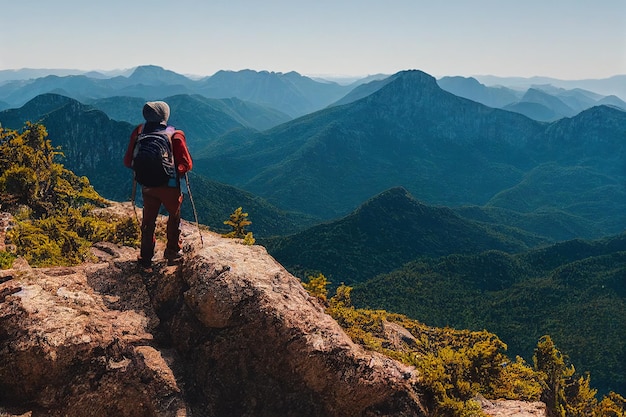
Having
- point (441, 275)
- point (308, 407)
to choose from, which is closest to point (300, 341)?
point (308, 407)

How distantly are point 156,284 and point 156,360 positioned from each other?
8.21 feet

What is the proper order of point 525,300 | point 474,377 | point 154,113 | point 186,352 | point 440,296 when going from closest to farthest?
point 186,352
point 154,113
point 474,377
point 440,296
point 525,300

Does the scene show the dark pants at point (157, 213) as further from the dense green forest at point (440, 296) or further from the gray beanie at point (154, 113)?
the dense green forest at point (440, 296)

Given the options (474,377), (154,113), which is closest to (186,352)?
(154,113)

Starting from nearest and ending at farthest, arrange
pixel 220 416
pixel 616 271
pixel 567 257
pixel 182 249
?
1. pixel 220 416
2. pixel 182 249
3. pixel 616 271
4. pixel 567 257

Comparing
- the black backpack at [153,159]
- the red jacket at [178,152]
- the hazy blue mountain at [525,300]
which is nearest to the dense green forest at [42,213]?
the red jacket at [178,152]

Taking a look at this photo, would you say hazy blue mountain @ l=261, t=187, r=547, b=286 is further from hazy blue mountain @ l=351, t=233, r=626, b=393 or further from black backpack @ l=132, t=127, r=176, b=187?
black backpack @ l=132, t=127, r=176, b=187

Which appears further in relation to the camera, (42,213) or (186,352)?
Result: (42,213)

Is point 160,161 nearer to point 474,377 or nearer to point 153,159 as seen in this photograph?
point 153,159

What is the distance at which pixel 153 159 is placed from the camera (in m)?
10.5

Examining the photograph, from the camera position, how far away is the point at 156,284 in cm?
1152

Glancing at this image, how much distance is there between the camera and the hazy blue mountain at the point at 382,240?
430 feet

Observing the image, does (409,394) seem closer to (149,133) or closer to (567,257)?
(149,133)

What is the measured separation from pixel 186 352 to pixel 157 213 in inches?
173
